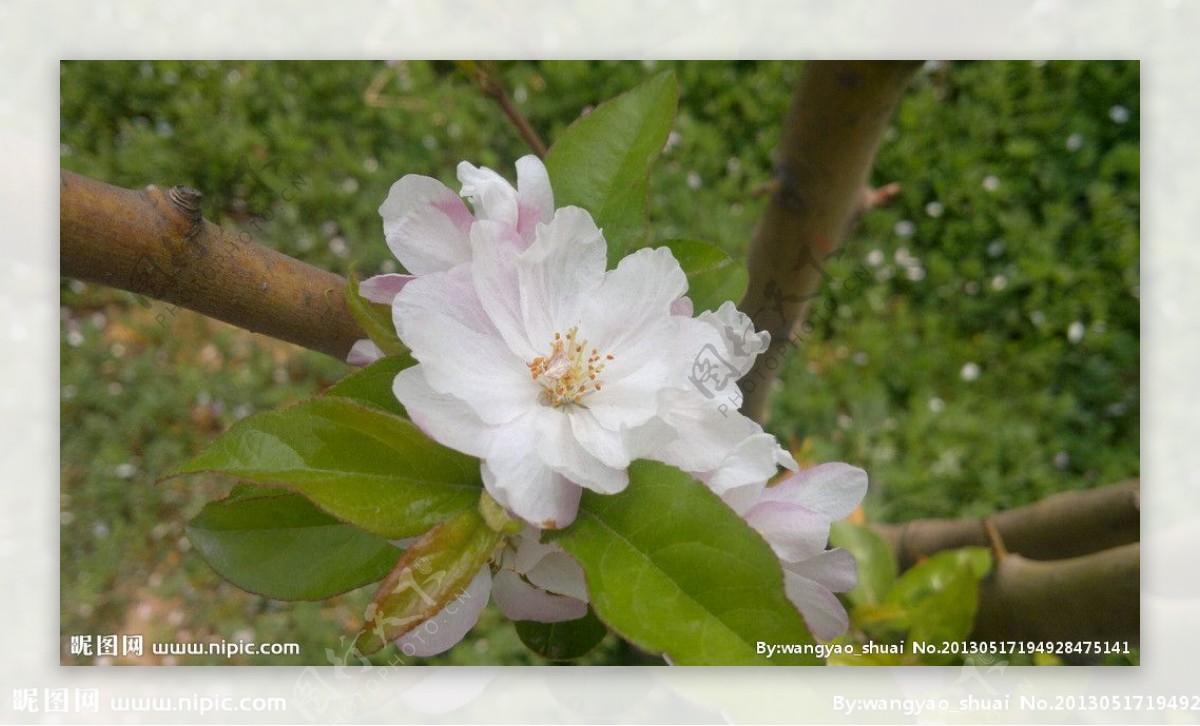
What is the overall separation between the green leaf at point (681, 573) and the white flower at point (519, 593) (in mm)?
27

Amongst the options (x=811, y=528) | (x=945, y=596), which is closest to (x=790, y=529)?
(x=811, y=528)

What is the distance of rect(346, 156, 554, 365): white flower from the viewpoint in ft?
1.60

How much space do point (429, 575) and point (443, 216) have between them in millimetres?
194

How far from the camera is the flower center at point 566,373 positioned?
510 millimetres

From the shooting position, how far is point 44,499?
2.99ft

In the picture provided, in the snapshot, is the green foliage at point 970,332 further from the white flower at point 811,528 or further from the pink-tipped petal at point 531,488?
the pink-tipped petal at point 531,488

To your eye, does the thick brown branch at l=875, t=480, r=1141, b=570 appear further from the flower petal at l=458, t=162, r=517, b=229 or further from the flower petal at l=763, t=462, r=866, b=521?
the flower petal at l=458, t=162, r=517, b=229

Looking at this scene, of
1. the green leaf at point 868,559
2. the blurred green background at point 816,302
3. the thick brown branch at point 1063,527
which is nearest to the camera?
the thick brown branch at point 1063,527

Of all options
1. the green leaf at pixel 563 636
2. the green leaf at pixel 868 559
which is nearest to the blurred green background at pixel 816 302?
the green leaf at pixel 868 559

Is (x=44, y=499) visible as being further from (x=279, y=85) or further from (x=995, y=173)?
(x=995, y=173)

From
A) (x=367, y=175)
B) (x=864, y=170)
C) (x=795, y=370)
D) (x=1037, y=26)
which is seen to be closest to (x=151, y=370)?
(x=367, y=175)

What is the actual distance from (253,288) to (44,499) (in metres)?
0.54

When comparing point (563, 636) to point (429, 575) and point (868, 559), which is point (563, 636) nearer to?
point (429, 575)

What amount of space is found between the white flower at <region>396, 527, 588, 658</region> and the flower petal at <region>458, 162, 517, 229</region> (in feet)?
0.55
